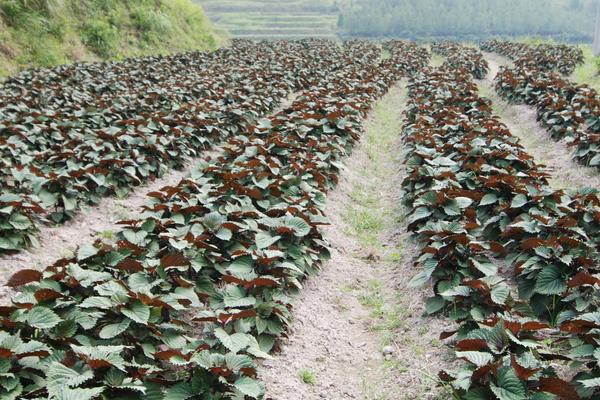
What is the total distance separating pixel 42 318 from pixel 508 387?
9.84 feet

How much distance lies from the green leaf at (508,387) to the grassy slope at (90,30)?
16.2m

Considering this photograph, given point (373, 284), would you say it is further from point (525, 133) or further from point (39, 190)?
point (525, 133)

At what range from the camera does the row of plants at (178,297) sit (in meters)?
3.01

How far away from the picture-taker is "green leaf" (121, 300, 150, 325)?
11.1 ft

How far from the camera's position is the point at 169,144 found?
9.13 m

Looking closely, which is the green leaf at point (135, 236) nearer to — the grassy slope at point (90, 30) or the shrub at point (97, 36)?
the grassy slope at point (90, 30)

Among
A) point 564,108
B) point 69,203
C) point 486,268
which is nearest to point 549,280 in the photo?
point 486,268

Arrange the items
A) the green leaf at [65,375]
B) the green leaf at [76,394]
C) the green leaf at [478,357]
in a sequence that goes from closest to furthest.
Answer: the green leaf at [76,394] < the green leaf at [65,375] < the green leaf at [478,357]

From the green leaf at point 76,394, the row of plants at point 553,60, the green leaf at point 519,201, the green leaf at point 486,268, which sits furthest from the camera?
the row of plants at point 553,60

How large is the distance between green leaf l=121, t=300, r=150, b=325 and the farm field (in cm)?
3

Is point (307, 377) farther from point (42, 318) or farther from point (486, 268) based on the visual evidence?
point (42, 318)

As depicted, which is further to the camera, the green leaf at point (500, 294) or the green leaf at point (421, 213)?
the green leaf at point (421, 213)

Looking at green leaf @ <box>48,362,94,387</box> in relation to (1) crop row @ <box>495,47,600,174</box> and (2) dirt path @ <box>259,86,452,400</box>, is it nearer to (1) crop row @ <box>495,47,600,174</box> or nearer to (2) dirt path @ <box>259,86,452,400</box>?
(2) dirt path @ <box>259,86,452,400</box>

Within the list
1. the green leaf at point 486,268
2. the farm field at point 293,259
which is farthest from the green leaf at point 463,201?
the green leaf at point 486,268
